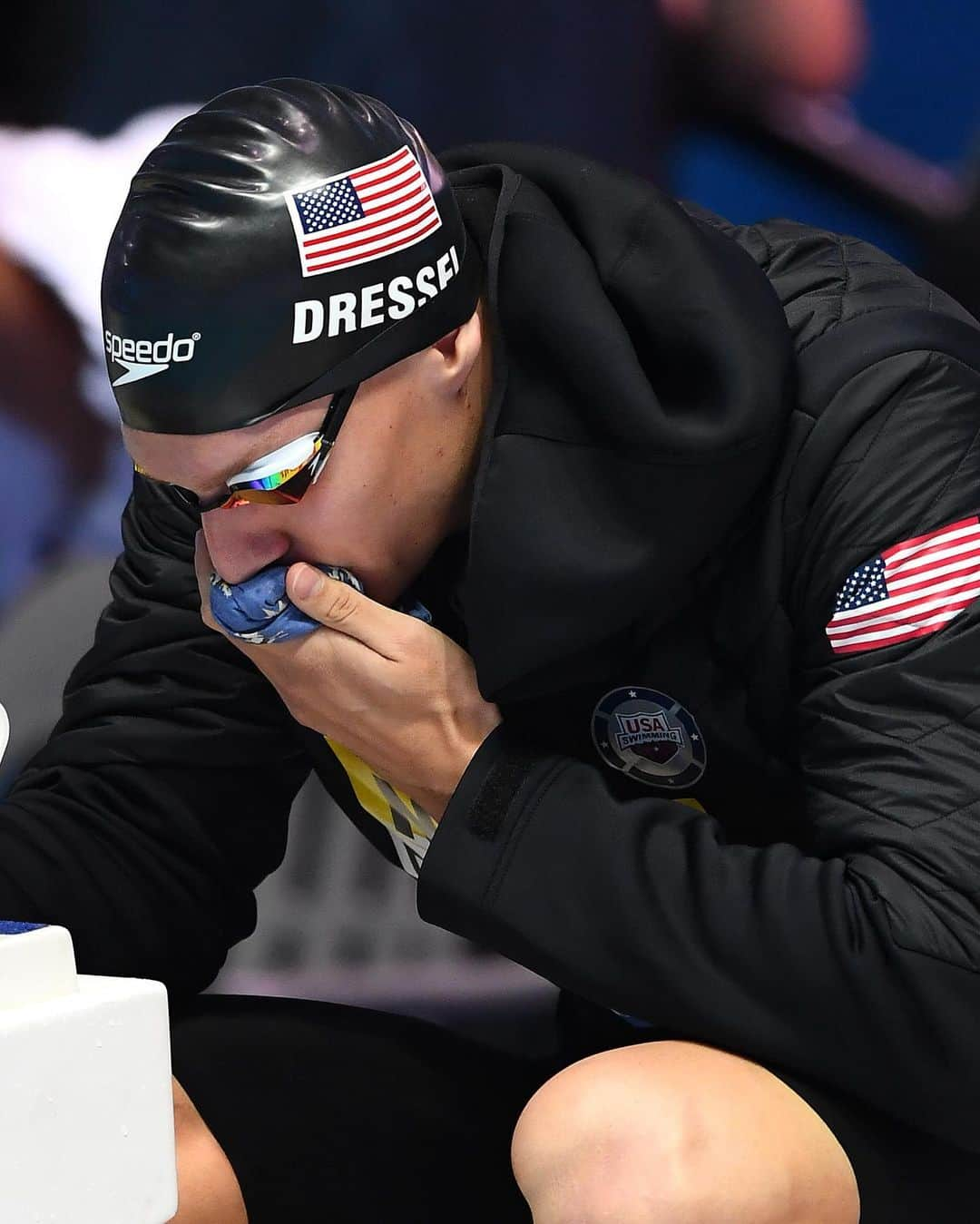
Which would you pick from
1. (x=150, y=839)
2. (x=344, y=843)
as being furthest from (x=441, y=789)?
(x=344, y=843)

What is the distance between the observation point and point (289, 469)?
45.8 inches

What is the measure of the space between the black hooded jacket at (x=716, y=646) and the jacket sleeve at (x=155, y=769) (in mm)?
103

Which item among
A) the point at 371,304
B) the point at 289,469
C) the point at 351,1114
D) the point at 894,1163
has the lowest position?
the point at 351,1114

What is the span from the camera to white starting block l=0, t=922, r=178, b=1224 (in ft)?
2.50

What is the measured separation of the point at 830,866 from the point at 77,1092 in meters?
0.53

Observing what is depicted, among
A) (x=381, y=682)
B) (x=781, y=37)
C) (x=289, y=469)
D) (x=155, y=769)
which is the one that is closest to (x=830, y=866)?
(x=381, y=682)

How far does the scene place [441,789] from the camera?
1248 mm

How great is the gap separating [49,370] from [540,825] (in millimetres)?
1229

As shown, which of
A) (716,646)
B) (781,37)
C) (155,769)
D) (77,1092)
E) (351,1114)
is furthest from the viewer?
(781,37)

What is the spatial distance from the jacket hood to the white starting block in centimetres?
47

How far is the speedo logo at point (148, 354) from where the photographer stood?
1.13m

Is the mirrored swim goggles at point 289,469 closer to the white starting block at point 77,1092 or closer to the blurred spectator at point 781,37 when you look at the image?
the white starting block at point 77,1092

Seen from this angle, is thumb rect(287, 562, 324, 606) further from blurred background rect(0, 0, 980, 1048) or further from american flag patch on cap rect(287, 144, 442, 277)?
blurred background rect(0, 0, 980, 1048)

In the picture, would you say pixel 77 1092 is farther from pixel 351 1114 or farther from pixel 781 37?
pixel 781 37
